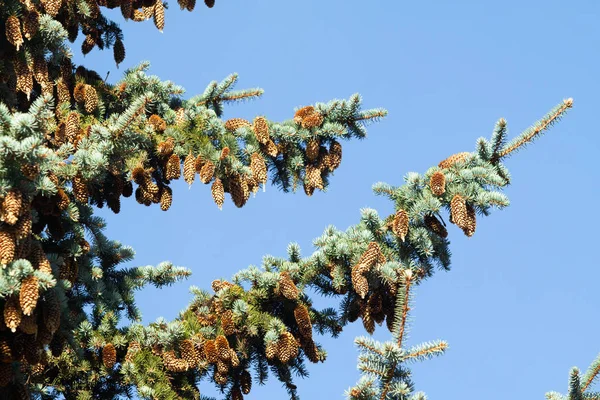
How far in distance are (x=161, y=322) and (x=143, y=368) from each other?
348 millimetres

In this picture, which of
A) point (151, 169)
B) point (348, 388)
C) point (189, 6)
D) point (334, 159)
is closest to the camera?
point (348, 388)

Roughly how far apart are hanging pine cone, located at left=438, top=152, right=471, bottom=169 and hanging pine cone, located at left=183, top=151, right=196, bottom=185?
1837mm

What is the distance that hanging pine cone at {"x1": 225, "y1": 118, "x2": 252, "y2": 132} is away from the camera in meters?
7.56

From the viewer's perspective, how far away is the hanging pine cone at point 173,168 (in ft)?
23.5

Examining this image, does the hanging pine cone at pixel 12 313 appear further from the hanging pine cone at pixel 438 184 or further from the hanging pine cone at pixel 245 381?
the hanging pine cone at pixel 438 184

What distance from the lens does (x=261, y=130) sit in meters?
7.45

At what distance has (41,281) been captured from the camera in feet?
16.9

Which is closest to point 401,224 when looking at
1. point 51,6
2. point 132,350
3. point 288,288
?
point 288,288

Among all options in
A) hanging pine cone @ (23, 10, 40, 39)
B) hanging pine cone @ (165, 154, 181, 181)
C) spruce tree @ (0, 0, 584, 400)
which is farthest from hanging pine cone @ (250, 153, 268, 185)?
hanging pine cone @ (23, 10, 40, 39)

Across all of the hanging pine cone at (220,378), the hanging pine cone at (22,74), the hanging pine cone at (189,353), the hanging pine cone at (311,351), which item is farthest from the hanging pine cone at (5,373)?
the hanging pine cone at (22,74)

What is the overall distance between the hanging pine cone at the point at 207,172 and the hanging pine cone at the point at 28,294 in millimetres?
2060

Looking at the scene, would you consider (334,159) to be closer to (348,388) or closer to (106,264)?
(106,264)

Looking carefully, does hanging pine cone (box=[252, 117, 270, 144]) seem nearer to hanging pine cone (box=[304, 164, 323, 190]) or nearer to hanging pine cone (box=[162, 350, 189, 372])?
hanging pine cone (box=[304, 164, 323, 190])

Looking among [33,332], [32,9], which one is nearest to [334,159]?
[32,9]
